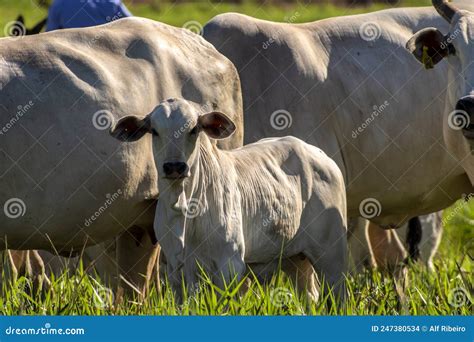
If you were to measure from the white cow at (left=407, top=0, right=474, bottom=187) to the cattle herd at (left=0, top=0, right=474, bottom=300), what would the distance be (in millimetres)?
15

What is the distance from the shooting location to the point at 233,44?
31.9 feet

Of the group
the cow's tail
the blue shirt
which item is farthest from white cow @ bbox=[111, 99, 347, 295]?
the cow's tail

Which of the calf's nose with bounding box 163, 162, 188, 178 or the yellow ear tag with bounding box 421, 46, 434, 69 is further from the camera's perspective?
the yellow ear tag with bounding box 421, 46, 434, 69

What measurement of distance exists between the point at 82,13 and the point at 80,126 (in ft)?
7.26

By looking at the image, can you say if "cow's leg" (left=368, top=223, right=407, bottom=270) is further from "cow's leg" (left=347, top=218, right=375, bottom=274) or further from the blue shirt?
the blue shirt

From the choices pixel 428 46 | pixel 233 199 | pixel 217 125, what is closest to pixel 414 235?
pixel 428 46

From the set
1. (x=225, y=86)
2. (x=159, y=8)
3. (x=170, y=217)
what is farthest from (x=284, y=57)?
(x=159, y=8)

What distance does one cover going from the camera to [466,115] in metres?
8.20

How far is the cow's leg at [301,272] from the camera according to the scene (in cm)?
853

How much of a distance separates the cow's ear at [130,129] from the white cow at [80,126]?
0.40 meters

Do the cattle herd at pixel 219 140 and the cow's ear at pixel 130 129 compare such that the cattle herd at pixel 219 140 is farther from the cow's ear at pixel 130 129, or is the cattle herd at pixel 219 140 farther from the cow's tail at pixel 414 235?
the cow's tail at pixel 414 235

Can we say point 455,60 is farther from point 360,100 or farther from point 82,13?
point 82,13

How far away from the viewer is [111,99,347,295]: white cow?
7.45m

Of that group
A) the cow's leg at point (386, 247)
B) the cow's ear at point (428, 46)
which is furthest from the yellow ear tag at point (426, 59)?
the cow's leg at point (386, 247)
